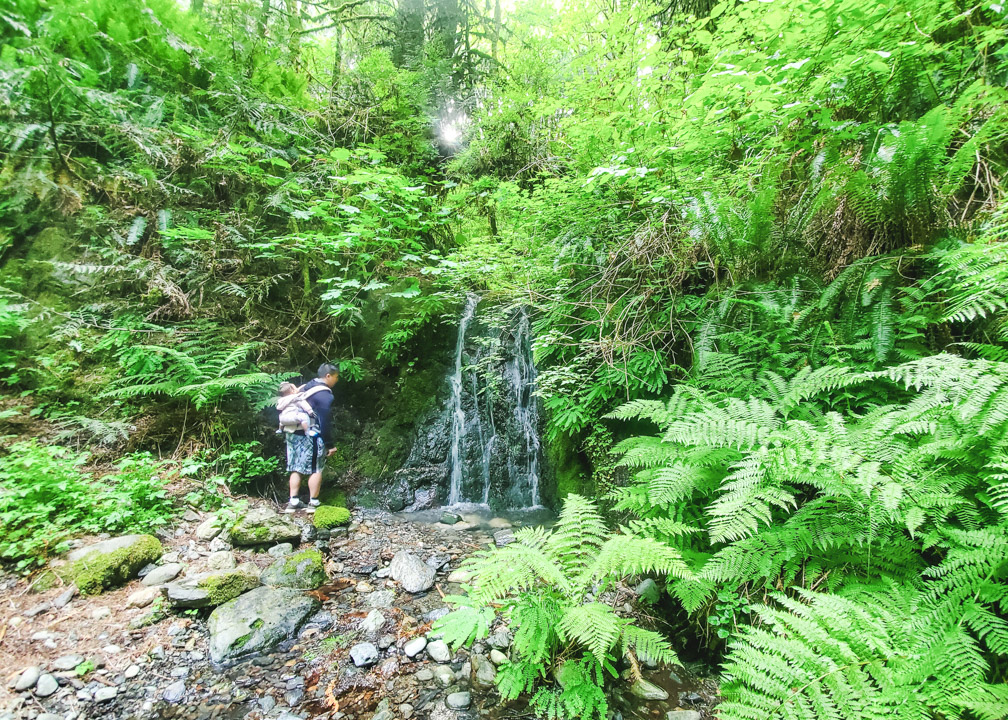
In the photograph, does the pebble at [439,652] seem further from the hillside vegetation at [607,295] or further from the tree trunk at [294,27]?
the tree trunk at [294,27]

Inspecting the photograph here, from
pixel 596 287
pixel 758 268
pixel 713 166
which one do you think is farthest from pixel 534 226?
pixel 758 268

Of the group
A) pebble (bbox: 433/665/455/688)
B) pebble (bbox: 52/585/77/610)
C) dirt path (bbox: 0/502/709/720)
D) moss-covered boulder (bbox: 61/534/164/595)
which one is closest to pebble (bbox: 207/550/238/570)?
dirt path (bbox: 0/502/709/720)

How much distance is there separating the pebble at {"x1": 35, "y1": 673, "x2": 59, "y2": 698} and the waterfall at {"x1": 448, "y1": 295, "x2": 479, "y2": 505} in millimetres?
4265

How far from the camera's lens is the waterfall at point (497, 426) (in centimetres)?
623

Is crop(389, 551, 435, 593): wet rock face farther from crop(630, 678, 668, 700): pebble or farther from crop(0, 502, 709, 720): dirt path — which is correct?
crop(630, 678, 668, 700): pebble

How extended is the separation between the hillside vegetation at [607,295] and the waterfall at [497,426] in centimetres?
76

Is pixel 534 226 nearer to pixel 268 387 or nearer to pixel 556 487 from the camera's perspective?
pixel 556 487

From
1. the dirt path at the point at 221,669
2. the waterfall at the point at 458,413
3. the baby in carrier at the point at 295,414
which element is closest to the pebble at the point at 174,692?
the dirt path at the point at 221,669

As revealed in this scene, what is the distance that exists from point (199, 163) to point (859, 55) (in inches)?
322

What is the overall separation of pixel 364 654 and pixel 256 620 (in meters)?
0.93

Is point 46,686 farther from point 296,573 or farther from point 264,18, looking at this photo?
point 264,18

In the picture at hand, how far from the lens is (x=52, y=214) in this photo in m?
5.65

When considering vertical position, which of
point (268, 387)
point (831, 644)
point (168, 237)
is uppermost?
point (168, 237)

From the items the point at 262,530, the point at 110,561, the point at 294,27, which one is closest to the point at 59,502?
the point at 110,561
